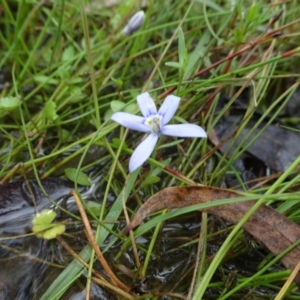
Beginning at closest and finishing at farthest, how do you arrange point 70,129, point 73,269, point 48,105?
point 73,269
point 48,105
point 70,129

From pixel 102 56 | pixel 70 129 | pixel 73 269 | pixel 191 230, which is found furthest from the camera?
pixel 102 56

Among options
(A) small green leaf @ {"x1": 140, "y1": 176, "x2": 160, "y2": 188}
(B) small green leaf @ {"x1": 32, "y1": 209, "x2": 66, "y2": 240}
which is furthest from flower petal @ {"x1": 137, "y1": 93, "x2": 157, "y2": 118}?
(B) small green leaf @ {"x1": 32, "y1": 209, "x2": 66, "y2": 240}

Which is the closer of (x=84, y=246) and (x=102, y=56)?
(x=84, y=246)

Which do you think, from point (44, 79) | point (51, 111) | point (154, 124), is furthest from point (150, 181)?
point (44, 79)

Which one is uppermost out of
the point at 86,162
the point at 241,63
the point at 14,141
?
the point at 14,141

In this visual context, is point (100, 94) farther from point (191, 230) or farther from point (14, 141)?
point (191, 230)

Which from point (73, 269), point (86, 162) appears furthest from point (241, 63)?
point (73, 269)

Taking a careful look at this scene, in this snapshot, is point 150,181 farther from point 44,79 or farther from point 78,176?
point 44,79
